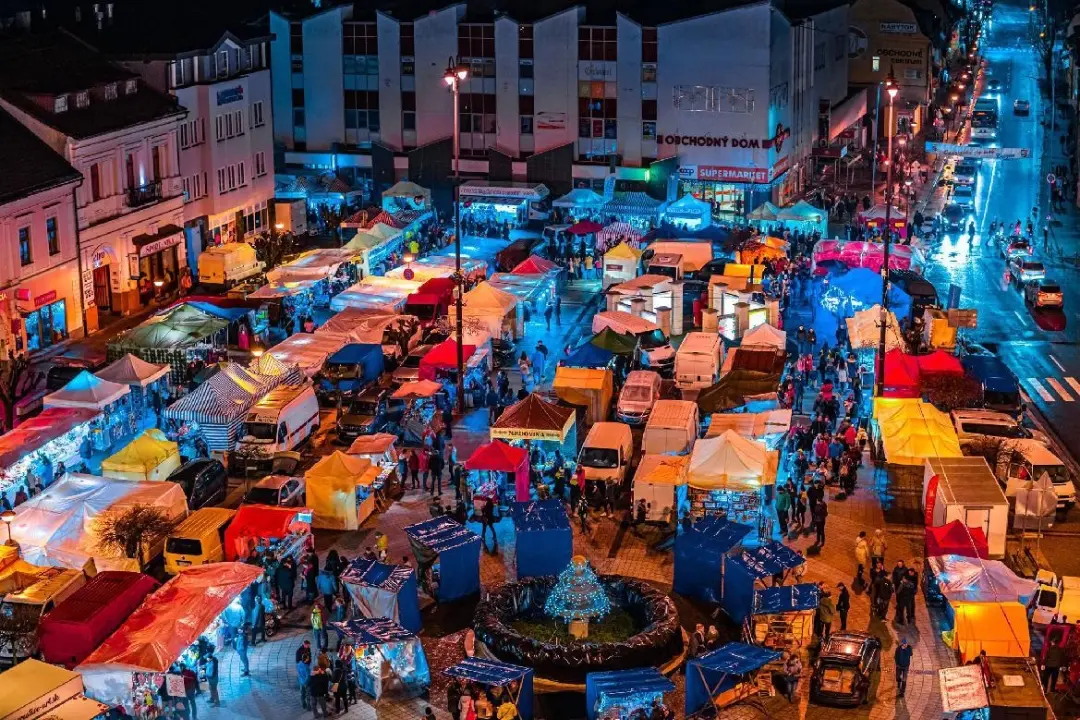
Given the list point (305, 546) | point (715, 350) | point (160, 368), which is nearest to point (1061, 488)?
point (715, 350)

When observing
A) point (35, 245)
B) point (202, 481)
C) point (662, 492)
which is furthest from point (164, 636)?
point (35, 245)

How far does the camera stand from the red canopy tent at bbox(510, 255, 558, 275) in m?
63.5

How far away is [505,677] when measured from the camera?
3131 cm

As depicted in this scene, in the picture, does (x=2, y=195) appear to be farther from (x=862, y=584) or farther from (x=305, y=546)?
(x=862, y=584)

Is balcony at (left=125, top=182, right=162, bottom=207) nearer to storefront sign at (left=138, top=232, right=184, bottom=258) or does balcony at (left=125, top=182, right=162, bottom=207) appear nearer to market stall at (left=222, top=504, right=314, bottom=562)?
storefront sign at (left=138, top=232, right=184, bottom=258)

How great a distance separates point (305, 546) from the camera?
1531 inches

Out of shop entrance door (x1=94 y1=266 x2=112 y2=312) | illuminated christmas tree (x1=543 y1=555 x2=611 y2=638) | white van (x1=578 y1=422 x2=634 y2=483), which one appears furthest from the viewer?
shop entrance door (x1=94 y1=266 x2=112 y2=312)

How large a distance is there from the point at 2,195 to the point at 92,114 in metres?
7.92

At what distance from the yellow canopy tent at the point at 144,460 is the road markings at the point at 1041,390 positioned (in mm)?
28441

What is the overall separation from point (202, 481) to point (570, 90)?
4309cm

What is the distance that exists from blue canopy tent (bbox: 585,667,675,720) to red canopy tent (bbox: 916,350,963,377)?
22145 mm

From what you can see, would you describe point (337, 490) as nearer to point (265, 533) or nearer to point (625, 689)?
point (265, 533)

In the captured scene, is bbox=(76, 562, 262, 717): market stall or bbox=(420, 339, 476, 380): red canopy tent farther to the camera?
bbox=(420, 339, 476, 380): red canopy tent

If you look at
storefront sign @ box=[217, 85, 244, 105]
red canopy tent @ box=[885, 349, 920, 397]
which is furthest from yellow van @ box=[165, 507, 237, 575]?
storefront sign @ box=[217, 85, 244, 105]
